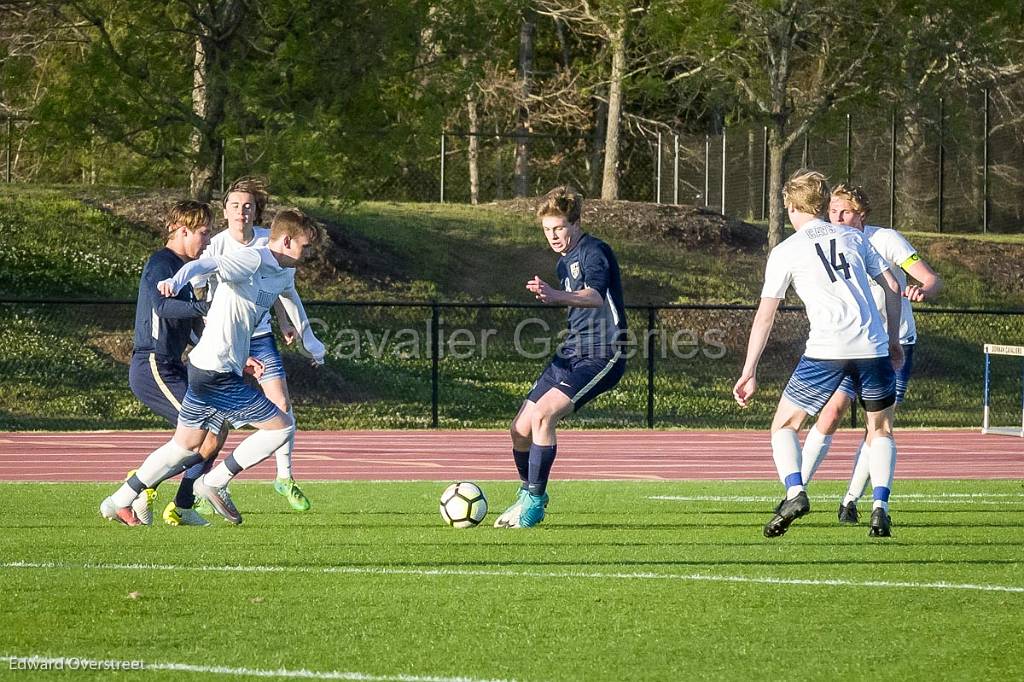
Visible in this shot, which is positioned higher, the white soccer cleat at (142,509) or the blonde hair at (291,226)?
the blonde hair at (291,226)

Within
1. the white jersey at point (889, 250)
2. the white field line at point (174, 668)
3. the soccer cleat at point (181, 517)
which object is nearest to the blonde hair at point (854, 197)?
the white jersey at point (889, 250)

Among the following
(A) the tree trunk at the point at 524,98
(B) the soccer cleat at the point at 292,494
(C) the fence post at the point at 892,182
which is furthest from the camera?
(A) the tree trunk at the point at 524,98

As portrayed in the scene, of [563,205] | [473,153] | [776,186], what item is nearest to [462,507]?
[563,205]

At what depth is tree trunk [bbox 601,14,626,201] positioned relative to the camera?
1268 inches

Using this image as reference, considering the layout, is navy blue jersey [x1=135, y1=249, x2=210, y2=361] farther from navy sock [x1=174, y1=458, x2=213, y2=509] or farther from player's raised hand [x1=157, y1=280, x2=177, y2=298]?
navy sock [x1=174, y1=458, x2=213, y2=509]

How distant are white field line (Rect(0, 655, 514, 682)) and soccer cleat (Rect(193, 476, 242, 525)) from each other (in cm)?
401

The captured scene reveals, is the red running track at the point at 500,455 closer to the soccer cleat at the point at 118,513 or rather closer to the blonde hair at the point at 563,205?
the soccer cleat at the point at 118,513

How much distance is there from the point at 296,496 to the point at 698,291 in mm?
20293

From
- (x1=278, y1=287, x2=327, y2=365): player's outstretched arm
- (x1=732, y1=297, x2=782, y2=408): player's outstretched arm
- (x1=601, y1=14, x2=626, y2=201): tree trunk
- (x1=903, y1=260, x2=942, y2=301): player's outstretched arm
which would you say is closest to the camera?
(x1=732, y1=297, x2=782, y2=408): player's outstretched arm

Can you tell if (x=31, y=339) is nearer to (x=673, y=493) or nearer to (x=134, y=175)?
(x=134, y=175)

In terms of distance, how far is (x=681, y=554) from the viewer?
28.5 ft

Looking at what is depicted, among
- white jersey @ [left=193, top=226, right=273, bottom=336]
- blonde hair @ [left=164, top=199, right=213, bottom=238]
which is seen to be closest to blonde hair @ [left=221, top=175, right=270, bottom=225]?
white jersey @ [left=193, top=226, right=273, bottom=336]

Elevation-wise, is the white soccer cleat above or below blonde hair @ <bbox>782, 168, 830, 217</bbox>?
below

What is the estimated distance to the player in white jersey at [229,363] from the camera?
30.4 ft
